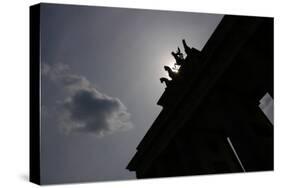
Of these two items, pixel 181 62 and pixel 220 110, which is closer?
pixel 181 62

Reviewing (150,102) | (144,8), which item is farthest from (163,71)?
(144,8)

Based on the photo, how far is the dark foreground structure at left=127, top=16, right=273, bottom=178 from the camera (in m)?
13.1

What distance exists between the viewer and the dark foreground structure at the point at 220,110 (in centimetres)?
1305

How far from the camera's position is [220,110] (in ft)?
46.0

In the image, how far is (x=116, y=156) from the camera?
11336 mm

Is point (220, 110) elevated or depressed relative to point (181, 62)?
depressed

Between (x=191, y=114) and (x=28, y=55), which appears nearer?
(x=28, y=55)

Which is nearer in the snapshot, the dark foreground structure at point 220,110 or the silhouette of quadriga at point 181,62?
the silhouette of quadriga at point 181,62

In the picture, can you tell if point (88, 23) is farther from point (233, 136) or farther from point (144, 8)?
point (233, 136)

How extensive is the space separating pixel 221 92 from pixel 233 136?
62.6 inches

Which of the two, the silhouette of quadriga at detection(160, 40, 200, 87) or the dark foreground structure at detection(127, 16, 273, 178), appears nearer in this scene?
the silhouette of quadriga at detection(160, 40, 200, 87)

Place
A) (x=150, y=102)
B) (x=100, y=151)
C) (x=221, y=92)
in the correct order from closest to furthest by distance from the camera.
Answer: (x=100, y=151) → (x=150, y=102) → (x=221, y=92)

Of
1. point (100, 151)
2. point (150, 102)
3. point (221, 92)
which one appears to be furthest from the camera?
point (221, 92)

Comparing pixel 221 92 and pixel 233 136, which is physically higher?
pixel 221 92
